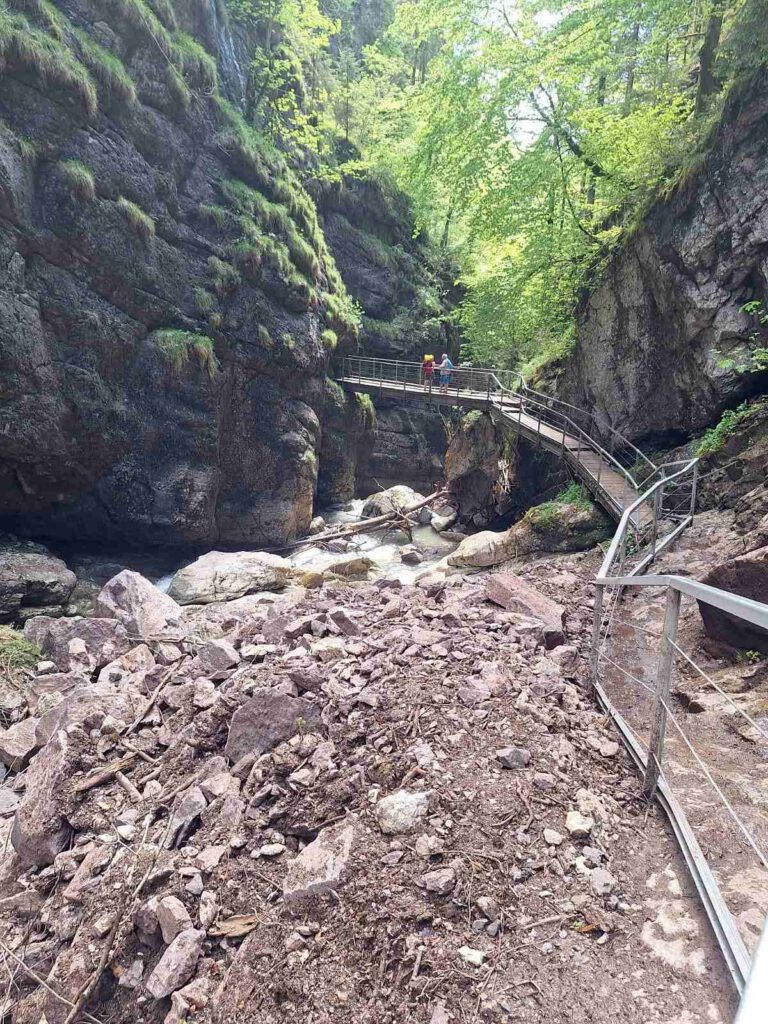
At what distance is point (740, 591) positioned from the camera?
4207 millimetres

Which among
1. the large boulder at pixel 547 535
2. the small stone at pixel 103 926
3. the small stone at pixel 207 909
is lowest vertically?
the small stone at pixel 103 926

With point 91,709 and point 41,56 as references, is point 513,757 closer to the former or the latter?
point 91,709

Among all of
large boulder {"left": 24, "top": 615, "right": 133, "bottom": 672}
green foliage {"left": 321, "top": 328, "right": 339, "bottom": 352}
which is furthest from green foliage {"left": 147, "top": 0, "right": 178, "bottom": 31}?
large boulder {"left": 24, "top": 615, "right": 133, "bottom": 672}

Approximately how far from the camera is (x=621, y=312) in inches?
460

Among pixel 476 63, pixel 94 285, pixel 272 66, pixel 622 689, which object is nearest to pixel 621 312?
pixel 476 63

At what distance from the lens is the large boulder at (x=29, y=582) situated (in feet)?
36.7

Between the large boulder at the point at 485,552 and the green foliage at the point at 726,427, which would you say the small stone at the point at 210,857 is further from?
the green foliage at the point at 726,427

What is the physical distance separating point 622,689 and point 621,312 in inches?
414

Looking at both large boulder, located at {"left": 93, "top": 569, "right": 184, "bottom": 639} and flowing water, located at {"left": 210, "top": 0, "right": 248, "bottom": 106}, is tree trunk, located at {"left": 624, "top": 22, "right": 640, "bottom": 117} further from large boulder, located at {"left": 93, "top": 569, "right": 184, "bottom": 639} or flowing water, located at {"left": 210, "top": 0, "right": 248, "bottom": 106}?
large boulder, located at {"left": 93, "top": 569, "right": 184, "bottom": 639}

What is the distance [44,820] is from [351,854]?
7.76 ft

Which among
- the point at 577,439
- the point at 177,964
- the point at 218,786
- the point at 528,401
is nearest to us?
the point at 177,964

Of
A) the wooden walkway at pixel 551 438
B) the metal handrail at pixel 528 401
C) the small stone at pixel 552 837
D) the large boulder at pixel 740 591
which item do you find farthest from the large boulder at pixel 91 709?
the metal handrail at pixel 528 401

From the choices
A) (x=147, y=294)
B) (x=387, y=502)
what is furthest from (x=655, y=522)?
(x=147, y=294)

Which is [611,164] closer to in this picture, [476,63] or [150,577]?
[476,63]
